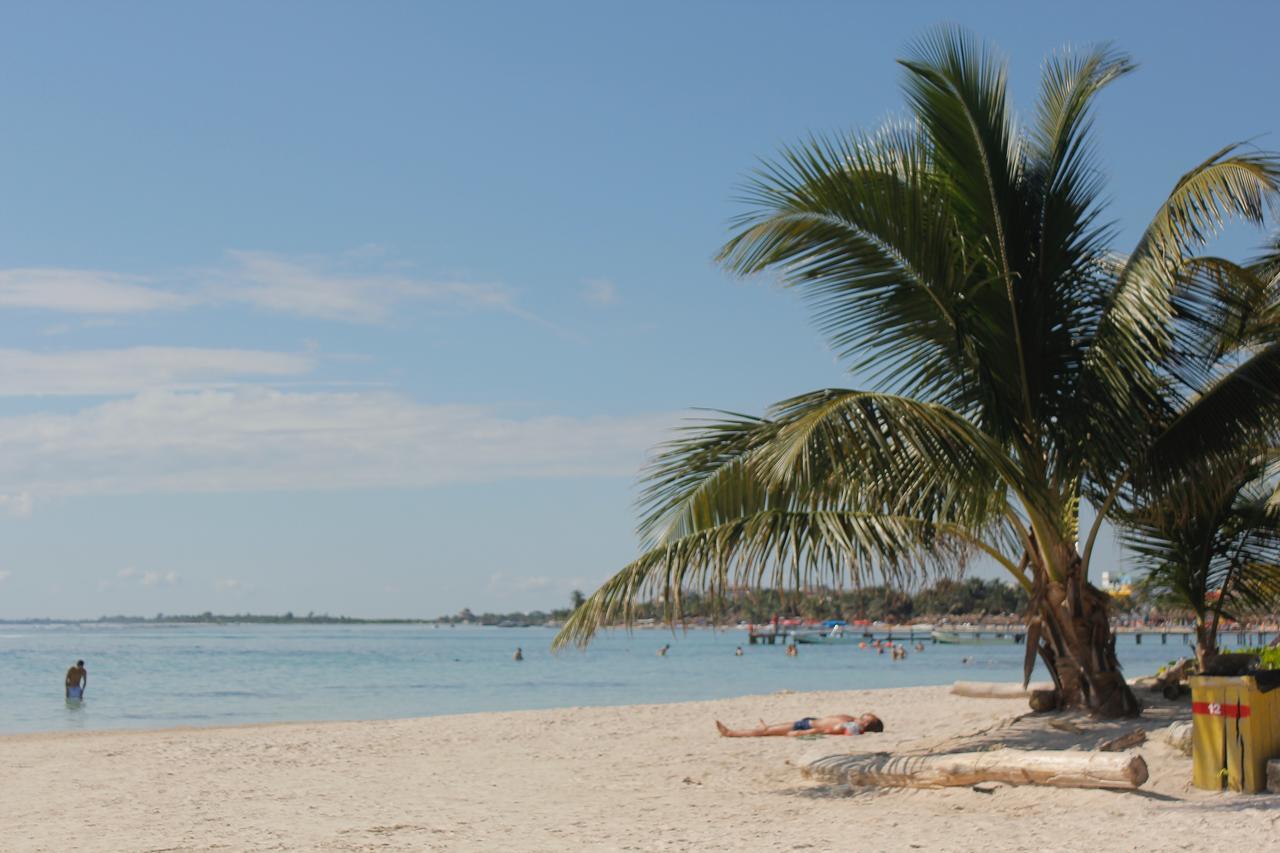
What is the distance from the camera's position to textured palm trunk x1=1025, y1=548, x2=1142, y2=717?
9750 mm

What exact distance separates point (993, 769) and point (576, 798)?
314 cm

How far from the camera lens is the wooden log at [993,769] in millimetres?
7648

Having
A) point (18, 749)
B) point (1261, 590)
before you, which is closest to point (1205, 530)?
point (1261, 590)

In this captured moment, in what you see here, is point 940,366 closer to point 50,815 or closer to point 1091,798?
point 1091,798

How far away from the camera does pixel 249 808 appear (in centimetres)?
908

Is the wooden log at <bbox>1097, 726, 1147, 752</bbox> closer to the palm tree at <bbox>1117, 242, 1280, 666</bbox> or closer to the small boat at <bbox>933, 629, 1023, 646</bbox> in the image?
the palm tree at <bbox>1117, 242, 1280, 666</bbox>

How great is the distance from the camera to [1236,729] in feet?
24.9

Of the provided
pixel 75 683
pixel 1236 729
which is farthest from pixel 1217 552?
pixel 75 683

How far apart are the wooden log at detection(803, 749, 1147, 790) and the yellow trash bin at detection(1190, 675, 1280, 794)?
482mm

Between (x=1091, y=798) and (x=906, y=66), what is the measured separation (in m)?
5.64

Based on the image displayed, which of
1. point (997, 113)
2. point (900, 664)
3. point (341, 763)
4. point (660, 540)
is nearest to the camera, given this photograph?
point (660, 540)

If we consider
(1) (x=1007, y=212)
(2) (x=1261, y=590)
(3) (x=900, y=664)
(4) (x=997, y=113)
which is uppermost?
(4) (x=997, y=113)

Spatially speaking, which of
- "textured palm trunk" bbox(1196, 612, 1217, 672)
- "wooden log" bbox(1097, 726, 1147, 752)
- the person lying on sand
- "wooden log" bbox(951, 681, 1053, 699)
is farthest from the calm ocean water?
"wooden log" bbox(1097, 726, 1147, 752)

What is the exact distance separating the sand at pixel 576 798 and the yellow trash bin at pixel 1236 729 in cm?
16
